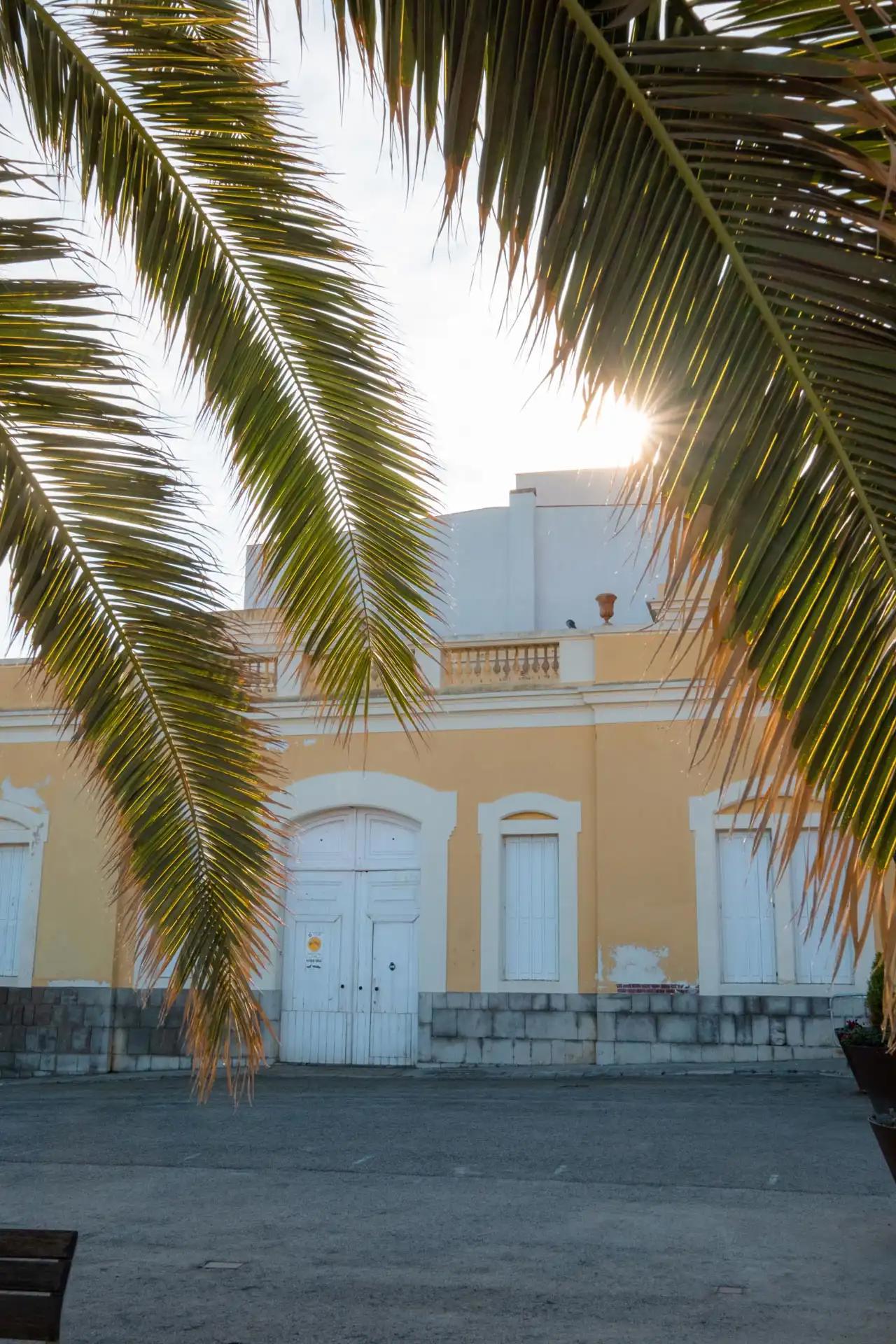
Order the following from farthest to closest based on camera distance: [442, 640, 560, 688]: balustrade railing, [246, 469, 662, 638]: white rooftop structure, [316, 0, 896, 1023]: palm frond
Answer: [246, 469, 662, 638]: white rooftop structure, [442, 640, 560, 688]: balustrade railing, [316, 0, 896, 1023]: palm frond

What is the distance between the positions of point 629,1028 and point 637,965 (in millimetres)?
713

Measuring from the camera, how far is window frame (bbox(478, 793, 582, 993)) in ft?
49.9

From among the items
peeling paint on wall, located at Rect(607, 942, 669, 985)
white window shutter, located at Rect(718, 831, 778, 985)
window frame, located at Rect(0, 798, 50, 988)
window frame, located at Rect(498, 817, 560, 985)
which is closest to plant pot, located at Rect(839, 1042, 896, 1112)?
white window shutter, located at Rect(718, 831, 778, 985)

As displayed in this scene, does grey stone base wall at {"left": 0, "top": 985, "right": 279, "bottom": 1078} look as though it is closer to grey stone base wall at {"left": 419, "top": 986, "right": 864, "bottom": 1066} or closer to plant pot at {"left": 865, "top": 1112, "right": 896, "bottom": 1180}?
grey stone base wall at {"left": 419, "top": 986, "right": 864, "bottom": 1066}

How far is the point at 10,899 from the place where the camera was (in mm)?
17062

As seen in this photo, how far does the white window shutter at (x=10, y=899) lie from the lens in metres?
16.9

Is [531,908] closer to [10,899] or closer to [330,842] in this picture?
[330,842]

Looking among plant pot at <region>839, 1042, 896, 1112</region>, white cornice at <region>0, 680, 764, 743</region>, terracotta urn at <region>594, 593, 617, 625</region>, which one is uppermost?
terracotta urn at <region>594, 593, 617, 625</region>

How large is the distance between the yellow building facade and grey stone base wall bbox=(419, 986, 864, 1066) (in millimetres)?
25

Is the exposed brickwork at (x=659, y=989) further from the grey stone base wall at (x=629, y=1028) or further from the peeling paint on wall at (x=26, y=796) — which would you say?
the peeling paint on wall at (x=26, y=796)

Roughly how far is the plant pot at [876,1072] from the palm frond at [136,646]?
443 centimetres

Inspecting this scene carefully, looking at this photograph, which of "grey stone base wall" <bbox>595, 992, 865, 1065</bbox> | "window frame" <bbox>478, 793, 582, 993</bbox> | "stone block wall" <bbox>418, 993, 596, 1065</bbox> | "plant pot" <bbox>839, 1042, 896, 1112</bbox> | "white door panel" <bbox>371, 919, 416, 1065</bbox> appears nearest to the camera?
"plant pot" <bbox>839, 1042, 896, 1112</bbox>

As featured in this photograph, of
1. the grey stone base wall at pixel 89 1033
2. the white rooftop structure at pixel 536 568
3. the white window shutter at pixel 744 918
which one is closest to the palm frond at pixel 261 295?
the white window shutter at pixel 744 918

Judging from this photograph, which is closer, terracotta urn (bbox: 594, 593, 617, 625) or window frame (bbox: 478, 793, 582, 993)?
window frame (bbox: 478, 793, 582, 993)
